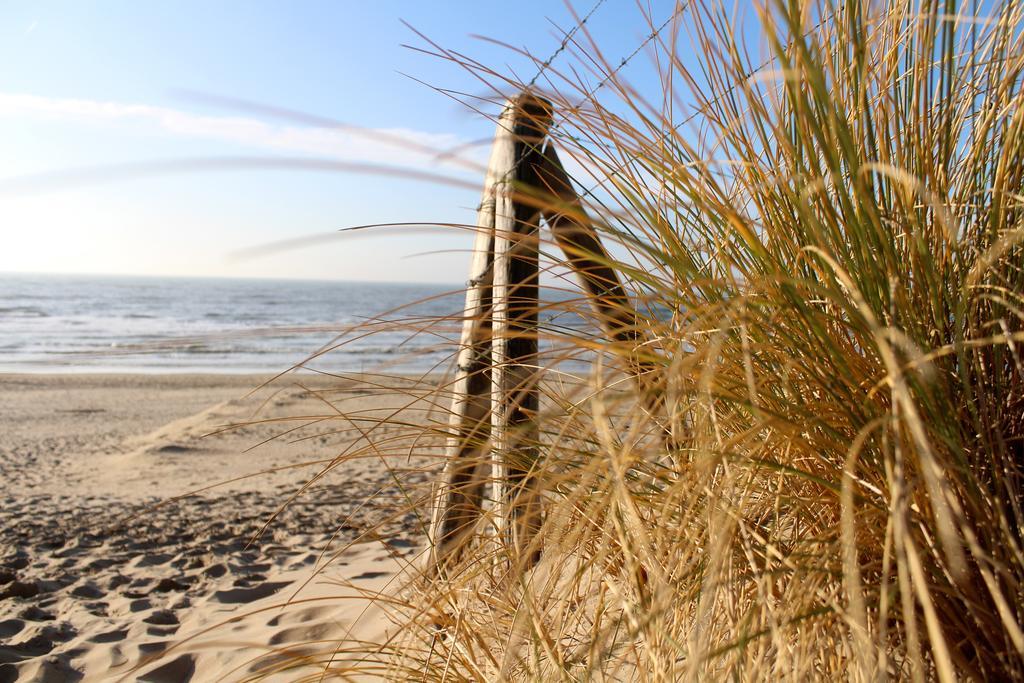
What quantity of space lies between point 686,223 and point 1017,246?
524mm

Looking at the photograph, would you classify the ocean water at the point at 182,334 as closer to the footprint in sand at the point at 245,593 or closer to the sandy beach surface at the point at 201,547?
the sandy beach surface at the point at 201,547

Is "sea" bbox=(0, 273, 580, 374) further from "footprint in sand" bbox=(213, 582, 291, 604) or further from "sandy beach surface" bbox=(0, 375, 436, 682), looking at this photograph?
"footprint in sand" bbox=(213, 582, 291, 604)

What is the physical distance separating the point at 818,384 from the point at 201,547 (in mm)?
3888

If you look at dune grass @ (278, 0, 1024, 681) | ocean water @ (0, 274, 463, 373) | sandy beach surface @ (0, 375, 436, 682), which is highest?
dune grass @ (278, 0, 1024, 681)

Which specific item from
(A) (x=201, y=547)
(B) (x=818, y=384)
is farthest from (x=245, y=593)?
(B) (x=818, y=384)

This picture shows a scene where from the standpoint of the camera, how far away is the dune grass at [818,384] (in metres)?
0.86

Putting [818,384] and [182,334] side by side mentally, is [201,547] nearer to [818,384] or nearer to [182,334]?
[818,384]

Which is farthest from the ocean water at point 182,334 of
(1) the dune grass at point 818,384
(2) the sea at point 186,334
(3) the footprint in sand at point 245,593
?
(3) the footprint in sand at point 245,593

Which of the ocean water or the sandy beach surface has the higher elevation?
the sandy beach surface

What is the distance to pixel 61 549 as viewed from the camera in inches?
154

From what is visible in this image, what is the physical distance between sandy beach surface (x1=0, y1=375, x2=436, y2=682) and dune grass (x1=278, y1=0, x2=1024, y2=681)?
500 mm

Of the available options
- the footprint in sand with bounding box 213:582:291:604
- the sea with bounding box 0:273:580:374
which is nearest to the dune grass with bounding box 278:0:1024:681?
the sea with bounding box 0:273:580:374

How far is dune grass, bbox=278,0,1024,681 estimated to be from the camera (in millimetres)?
855

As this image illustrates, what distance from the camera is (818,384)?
3.32 ft
